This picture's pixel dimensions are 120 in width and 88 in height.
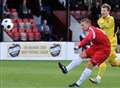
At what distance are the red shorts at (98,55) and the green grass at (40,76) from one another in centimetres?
76

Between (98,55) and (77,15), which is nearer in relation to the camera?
(98,55)

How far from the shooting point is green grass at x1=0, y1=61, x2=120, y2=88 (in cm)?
1461

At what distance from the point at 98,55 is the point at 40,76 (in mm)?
2950

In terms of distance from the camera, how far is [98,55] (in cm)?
1423

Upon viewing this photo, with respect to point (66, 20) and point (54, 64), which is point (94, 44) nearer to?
point (54, 64)

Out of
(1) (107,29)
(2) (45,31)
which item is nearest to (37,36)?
(2) (45,31)

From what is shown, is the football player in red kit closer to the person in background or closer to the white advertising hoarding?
the white advertising hoarding

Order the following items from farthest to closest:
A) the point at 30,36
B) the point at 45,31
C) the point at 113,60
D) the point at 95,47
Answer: the point at 45,31 < the point at 30,36 < the point at 113,60 < the point at 95,47

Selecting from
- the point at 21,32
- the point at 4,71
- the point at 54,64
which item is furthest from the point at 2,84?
the point at 21,32

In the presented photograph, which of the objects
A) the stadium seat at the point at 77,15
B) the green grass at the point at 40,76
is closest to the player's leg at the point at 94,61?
the green grass at the point at 40,76

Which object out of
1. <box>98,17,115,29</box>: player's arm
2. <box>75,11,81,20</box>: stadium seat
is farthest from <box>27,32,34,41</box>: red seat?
<box>98,17,115,29</box>: player's arm

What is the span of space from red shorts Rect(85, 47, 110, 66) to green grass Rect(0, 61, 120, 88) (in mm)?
760

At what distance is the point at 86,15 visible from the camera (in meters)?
25.2

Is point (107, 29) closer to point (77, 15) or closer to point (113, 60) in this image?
point (113, 60)
